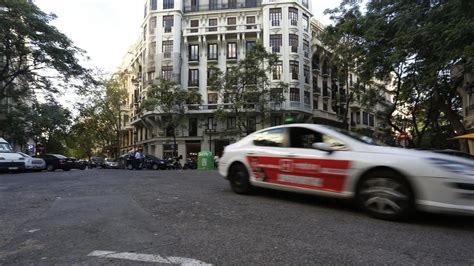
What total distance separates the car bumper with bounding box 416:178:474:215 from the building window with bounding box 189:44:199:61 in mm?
43659

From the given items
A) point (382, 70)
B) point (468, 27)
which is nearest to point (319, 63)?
point (382, 70)

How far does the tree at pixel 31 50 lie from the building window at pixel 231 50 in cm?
2016

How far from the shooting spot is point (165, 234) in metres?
4.73

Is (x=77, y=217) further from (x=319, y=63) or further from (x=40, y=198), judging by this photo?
(x=319, y=63)

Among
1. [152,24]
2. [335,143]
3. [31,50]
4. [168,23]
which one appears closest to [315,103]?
[168,23]

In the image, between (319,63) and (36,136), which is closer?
(36,136)

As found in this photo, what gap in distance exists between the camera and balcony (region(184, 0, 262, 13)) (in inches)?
1868

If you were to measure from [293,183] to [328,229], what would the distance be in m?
1.94

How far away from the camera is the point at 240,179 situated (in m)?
8.07

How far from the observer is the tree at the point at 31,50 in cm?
2603

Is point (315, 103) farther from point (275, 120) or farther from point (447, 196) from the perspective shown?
point (447, 196)

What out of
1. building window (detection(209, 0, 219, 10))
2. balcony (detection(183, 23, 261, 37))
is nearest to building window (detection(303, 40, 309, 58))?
balcony (detection(183, 23, 261, 37))

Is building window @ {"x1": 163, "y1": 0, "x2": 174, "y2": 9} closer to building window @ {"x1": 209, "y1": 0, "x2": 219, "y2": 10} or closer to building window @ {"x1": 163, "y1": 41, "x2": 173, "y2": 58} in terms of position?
building window @ {"x1": 163, "y1": 41, "x2": 173, "y2": 58}

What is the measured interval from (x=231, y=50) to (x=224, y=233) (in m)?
43.8
